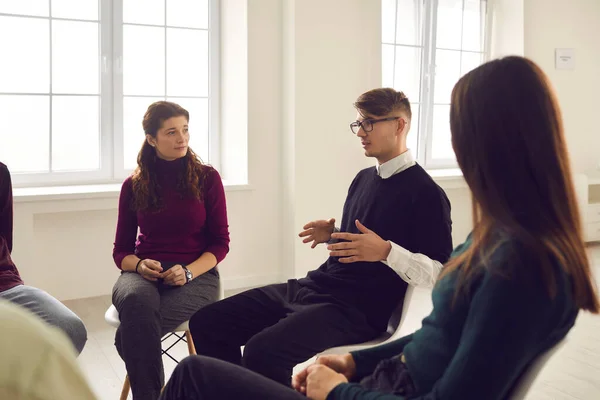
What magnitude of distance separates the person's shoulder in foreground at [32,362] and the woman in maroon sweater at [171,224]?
5.62ft

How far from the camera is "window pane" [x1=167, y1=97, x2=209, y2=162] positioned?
193 inches

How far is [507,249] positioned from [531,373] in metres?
0.24

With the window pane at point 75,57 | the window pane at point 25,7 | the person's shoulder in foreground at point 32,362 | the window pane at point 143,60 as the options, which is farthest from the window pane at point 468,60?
the person's shoulder in foreground at point 32,362

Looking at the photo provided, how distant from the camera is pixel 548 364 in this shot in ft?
10.9

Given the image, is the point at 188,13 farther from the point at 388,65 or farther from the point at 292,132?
the point at 388,65

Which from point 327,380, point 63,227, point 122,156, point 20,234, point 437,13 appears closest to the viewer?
point 327,380

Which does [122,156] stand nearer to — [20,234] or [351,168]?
[20,234]

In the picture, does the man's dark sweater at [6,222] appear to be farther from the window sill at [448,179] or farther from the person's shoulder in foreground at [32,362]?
the window sill at [448,179]

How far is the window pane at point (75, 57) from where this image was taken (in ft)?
14.6

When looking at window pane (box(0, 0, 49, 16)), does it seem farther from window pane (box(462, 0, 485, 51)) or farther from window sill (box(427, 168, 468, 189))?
window pane (box(462, 0, 485, 51))

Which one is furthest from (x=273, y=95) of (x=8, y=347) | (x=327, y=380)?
(x=8, y=347)

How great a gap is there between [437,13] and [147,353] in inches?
179

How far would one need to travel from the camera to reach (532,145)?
48.4 inches

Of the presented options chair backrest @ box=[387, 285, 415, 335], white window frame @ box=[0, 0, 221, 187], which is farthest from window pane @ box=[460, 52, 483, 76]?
chair backrest @ box=[387, 285, 415, 335]
